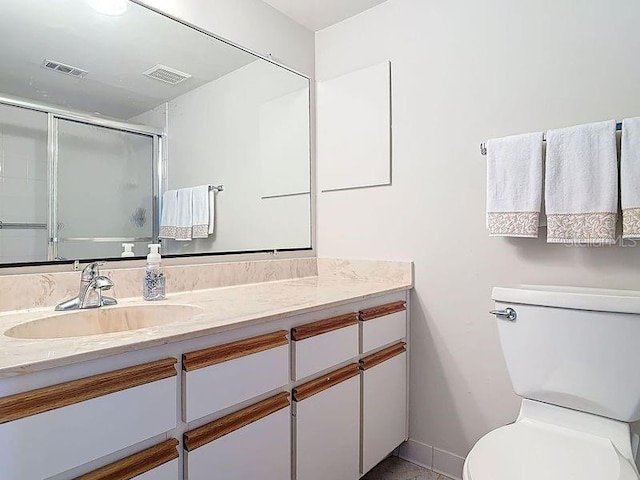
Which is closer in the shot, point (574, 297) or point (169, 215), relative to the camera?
point (574, 297)

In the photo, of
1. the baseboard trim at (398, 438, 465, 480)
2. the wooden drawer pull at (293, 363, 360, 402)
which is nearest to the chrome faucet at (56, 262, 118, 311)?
the wooden drawer pull at (293, 363, 360, 402)

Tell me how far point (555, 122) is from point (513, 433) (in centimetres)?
109

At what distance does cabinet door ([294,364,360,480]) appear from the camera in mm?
1298

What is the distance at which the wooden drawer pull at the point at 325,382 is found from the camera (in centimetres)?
128

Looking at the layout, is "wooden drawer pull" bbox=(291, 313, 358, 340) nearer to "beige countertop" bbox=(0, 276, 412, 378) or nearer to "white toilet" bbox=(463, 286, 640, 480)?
"beige countertop" bbox=(0, 276, 412, 378)

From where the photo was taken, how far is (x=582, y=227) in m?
1.34

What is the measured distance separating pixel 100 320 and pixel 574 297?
58.1 inches

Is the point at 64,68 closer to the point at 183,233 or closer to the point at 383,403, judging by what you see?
the point at 183,233

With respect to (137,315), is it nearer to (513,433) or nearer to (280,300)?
(280,300)

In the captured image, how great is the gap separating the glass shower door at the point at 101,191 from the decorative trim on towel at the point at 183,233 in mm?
113

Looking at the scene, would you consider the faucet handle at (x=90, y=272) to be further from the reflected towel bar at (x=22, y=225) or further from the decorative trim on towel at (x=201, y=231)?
the decorative trim on towel at (x=201, y=231)

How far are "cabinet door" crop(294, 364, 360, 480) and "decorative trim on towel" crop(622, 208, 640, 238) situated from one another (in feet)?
3.27

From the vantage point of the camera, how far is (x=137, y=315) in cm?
135

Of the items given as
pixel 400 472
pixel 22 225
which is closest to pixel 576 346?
pixel 400 472
